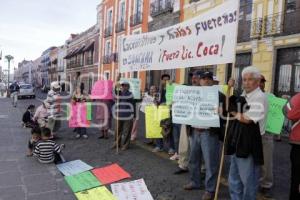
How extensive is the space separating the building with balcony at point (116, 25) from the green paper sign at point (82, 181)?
19.8 m

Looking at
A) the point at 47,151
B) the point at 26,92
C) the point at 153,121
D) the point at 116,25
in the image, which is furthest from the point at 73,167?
the point at 26,92

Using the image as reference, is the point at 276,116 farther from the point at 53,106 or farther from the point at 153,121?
the point at 53,106

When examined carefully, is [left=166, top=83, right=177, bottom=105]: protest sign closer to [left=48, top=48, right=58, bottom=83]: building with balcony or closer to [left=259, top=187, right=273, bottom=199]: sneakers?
[left=259, top=187, right=273, bottom=199]: sneakers

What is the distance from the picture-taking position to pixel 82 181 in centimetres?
584

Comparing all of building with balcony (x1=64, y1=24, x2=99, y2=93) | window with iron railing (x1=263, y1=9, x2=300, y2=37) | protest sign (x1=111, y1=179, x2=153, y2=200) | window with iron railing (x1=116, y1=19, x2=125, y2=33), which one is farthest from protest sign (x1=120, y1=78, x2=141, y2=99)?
building with balcony (x1=64, y1=24, x2=99, y2=93)

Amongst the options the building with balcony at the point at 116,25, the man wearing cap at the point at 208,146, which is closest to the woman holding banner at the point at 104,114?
the man wearing cap at the point at 208,146

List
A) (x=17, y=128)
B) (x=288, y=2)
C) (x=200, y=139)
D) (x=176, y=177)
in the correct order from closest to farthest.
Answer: (x=200, y=139) < (x=176, y=177) < (x=17, y=128) < (x=288, y=2)

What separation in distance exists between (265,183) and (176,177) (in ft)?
4.75

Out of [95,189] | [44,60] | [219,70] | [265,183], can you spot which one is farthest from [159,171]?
[44,60]

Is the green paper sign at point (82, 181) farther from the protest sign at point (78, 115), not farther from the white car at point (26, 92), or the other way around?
the white car at point (26, 92)

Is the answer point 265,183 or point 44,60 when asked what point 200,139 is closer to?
point 265,183

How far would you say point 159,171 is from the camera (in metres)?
6.47

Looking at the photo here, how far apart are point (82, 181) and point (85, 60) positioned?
138 ft

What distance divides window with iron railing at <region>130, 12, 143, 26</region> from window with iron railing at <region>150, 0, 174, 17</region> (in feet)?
8.57
